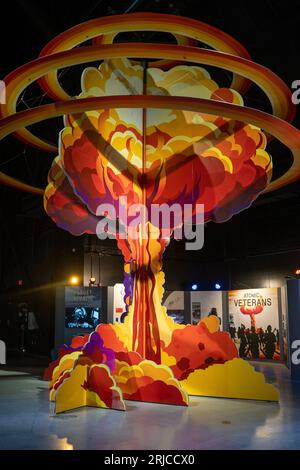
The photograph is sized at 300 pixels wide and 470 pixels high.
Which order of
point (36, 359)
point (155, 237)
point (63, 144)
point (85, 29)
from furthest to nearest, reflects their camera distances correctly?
point (36, 359) → point (155, 237) → point (63, 144) → point (85, 29)

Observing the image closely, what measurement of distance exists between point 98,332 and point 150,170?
301 cm

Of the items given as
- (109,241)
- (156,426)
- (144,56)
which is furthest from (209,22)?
(109,241)

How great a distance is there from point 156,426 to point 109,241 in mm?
10732

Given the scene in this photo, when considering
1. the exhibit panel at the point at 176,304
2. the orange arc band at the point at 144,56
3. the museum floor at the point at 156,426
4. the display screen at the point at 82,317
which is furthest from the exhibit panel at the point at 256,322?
the orange arc band at the point at 144,56

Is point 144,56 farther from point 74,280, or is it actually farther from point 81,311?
point 74,280

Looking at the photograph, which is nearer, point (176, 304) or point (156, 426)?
point (156, 426)

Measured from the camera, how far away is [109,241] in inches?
647

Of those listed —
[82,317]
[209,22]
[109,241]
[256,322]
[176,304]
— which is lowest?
[256,322]

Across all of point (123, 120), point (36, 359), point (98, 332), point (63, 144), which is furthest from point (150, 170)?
point (36, 359)

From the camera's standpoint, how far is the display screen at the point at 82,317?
15.2 meters

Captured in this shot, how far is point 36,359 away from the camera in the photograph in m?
15.2

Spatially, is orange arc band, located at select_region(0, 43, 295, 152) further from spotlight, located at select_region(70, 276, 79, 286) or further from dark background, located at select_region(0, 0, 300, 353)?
spotlight, located at select_region(70, 276, 79, 286)

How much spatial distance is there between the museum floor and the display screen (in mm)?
6779

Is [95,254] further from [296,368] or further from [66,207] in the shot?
[296,368]
